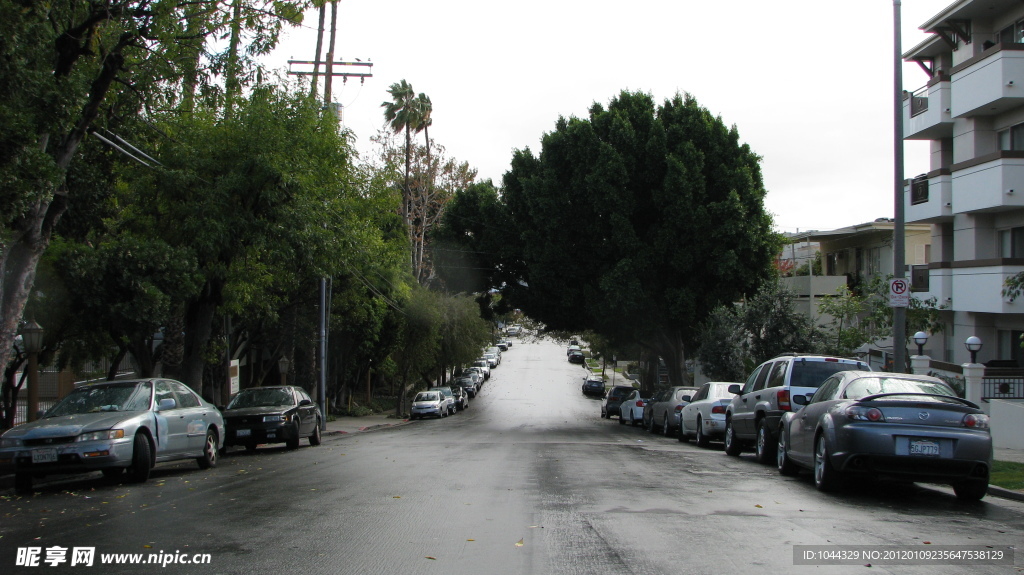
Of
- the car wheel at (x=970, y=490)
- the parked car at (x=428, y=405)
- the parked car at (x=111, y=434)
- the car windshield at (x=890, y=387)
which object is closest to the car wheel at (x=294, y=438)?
the parked car at (x=111, y=434)

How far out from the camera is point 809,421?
36.4 ft

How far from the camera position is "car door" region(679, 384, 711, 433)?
20.6 m

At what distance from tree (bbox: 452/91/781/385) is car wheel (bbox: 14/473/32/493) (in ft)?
73.2

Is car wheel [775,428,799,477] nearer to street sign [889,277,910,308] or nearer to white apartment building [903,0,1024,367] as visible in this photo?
street sign [889,277,910,308]

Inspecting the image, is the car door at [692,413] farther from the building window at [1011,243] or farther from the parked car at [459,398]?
the parked car at [459,398]

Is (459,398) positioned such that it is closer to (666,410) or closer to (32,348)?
(666,410)

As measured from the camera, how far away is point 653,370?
46219mm

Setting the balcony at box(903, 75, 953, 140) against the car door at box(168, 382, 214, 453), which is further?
the balcony at box(903, 75, 953, 140)

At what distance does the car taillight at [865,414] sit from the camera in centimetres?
966

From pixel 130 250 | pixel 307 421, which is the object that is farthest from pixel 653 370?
pixel 130 250

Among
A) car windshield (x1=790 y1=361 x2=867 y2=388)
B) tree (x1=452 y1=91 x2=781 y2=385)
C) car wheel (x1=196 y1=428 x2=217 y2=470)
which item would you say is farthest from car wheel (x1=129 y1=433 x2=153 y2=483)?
tree (x1=452 y1=91 x2=781 y2=385)

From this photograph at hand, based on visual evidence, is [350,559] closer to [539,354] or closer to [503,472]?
[503,472]

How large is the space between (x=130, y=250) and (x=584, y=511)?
1150 centimetres

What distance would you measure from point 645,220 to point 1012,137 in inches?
510
